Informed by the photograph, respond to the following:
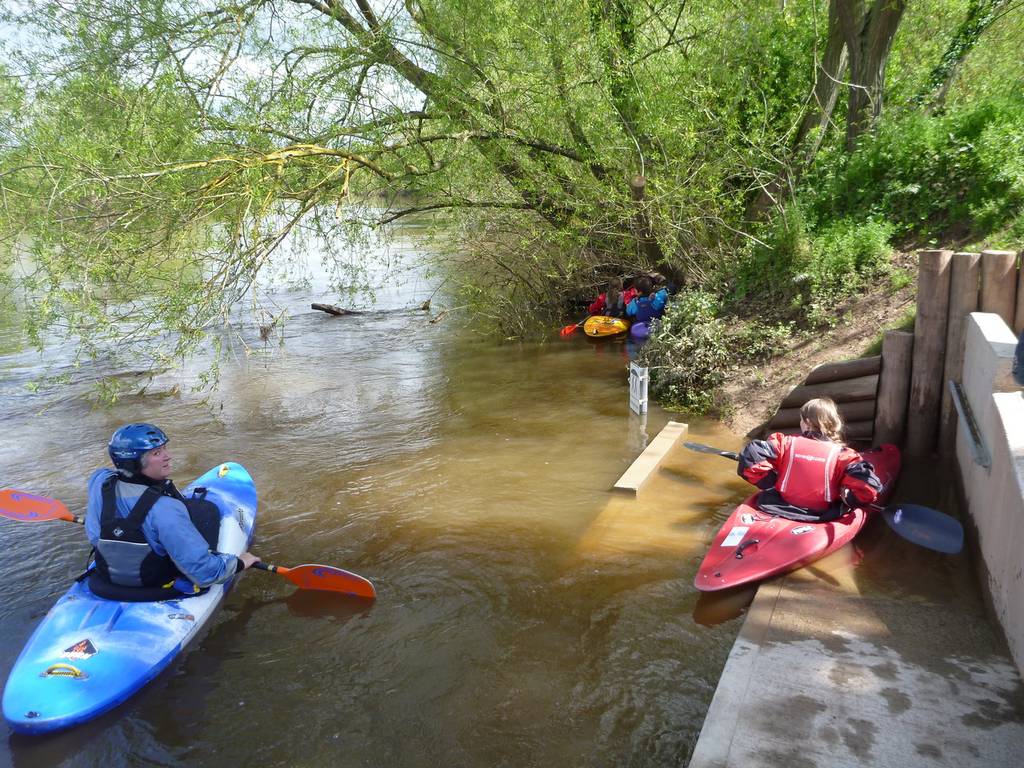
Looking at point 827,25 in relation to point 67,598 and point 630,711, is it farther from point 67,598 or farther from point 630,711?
point 67,598

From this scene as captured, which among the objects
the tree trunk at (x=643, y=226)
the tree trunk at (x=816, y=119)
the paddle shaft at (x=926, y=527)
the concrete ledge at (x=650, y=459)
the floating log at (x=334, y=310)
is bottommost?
the concrete ledge at (x=650, y=459)

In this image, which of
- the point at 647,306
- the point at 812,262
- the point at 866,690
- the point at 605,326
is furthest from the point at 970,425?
the point at 605,326

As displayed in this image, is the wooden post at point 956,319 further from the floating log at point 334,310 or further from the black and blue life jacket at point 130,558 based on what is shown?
the floating log at point 334,310

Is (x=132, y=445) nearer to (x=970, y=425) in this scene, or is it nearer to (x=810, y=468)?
(x=810, y=468)

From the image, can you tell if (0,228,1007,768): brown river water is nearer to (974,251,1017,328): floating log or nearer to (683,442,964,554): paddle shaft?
(683,442,964,554): paddle shaft

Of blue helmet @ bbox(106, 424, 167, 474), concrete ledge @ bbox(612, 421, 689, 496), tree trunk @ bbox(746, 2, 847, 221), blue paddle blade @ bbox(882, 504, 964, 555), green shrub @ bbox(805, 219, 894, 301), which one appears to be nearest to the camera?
blue helmet @ bbox(106, 424, 167, 474)

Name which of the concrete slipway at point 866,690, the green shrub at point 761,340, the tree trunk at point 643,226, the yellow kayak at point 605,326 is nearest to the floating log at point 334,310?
the yellow kayak at point 605,326

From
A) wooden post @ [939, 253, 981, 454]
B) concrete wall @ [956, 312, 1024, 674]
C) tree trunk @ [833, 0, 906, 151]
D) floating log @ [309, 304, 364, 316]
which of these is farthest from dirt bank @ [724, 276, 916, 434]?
floating log @ [309, 304, 364, 316]

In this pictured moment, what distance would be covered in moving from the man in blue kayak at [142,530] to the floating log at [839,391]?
16.6ft

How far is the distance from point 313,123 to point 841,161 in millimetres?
6597

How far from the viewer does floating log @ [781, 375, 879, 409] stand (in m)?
6.00

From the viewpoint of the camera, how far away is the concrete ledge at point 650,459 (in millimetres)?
5973

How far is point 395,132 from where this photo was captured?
9.09 metres

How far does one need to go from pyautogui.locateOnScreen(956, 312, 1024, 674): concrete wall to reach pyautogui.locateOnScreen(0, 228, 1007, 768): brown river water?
51cm
